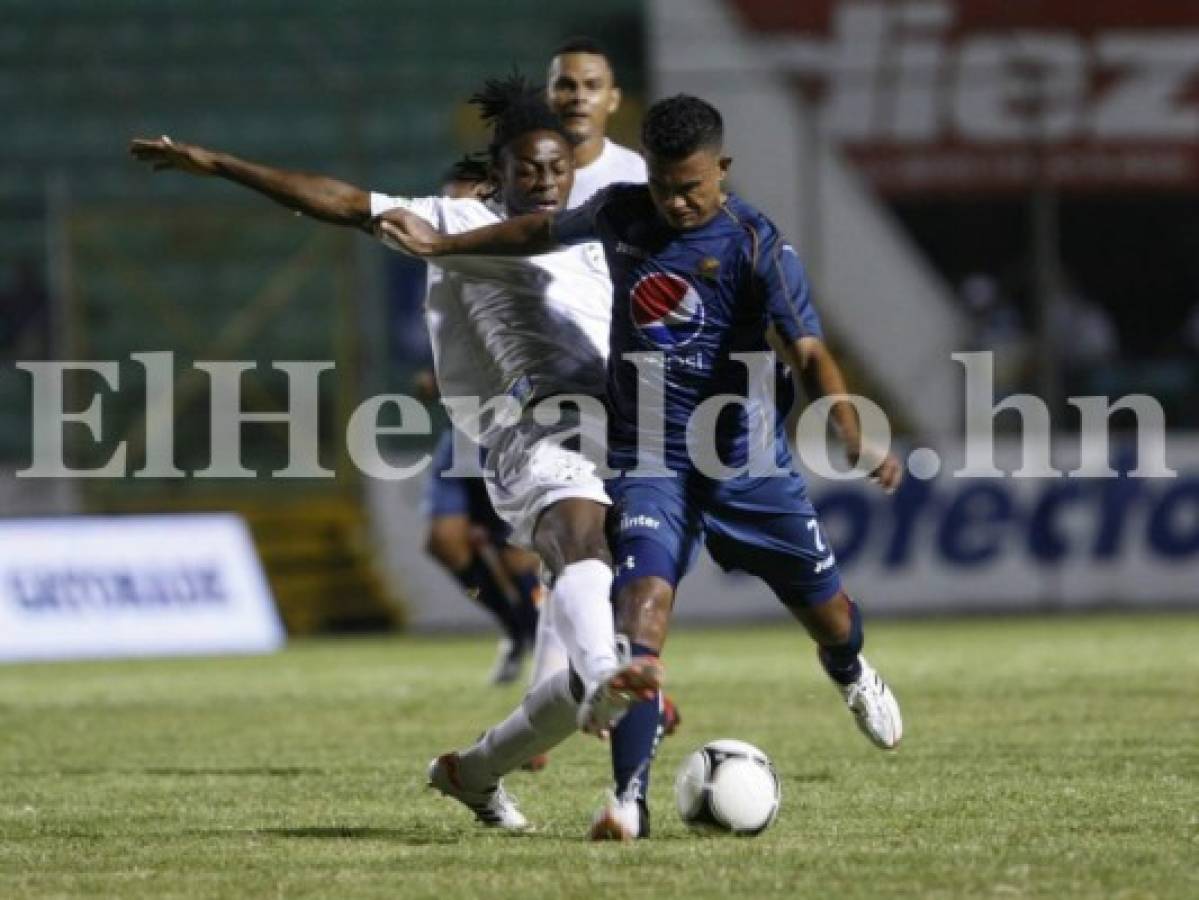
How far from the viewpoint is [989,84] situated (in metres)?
22.6

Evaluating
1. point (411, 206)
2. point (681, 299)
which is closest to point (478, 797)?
point (681, 299)

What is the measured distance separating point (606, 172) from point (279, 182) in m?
1.95

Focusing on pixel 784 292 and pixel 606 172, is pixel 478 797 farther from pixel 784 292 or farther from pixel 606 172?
pixel 606 172

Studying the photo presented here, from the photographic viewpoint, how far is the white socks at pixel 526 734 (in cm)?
709

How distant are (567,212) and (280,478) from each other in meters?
14.8

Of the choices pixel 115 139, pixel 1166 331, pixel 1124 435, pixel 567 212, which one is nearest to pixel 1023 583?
pixel 1124 435

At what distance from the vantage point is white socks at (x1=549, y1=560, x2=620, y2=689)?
6.80 meters

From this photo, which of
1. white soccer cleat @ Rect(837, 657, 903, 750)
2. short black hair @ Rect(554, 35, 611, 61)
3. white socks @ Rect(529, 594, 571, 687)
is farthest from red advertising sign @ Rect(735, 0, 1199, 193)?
white soccer cleat @ Rect(837, 657, 903, 750)

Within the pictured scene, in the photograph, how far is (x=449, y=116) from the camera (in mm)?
24281

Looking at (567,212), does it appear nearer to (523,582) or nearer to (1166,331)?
(523,582)

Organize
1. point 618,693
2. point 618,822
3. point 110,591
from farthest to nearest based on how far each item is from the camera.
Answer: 1. point 110,591
2. point 618,822
3. point 618,693

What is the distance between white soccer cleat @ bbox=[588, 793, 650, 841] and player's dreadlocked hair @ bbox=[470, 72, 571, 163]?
2.17 m

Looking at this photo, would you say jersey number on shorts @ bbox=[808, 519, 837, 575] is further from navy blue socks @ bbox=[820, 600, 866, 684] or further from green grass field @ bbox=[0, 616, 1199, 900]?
green grass field @ bbox=[0, 616, 1199, 900]

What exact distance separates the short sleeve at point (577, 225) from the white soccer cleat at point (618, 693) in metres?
1.34
